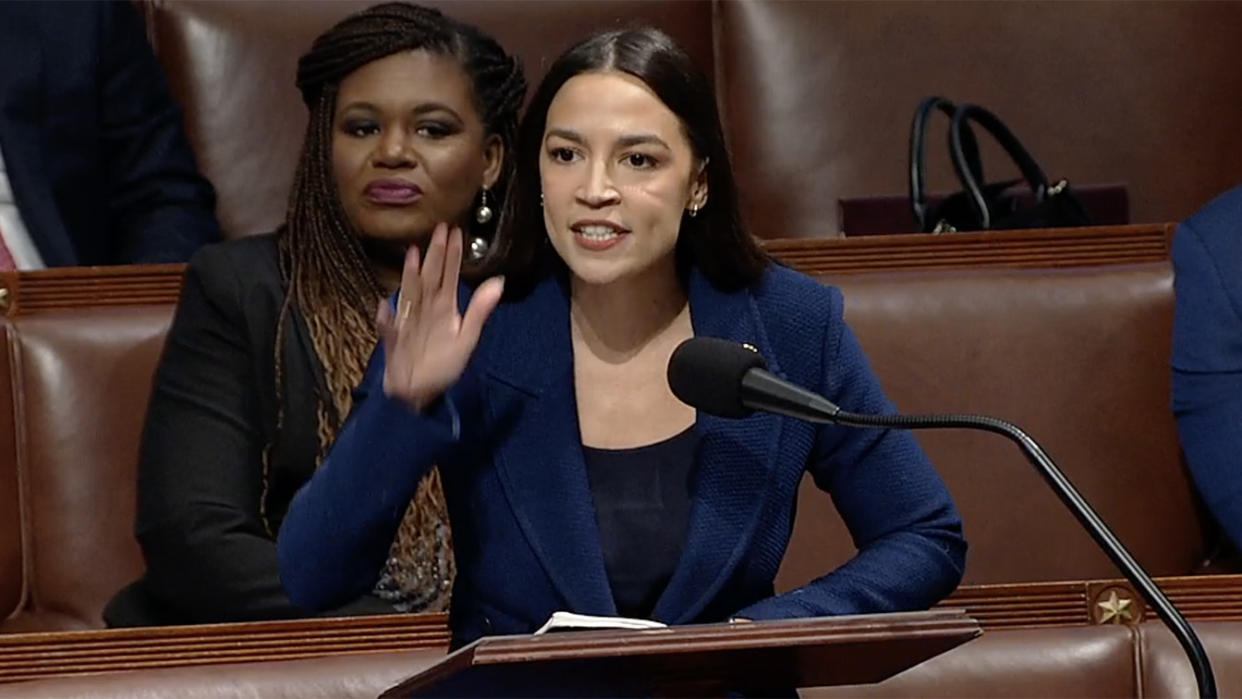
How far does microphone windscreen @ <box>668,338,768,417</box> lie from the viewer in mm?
917

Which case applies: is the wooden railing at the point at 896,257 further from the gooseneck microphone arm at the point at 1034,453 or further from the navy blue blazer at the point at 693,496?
the gooseneck microphone arm at the point at 1034,453

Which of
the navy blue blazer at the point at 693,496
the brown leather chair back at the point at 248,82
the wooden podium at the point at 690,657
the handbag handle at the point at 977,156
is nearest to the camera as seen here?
the wooden podium at the point at 690,657

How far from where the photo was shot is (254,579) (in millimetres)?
1361

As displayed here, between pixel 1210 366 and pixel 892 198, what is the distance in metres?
0.39

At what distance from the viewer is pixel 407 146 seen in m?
1.51

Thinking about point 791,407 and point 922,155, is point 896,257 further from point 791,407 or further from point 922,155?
point 791,407

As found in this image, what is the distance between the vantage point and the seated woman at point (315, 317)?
1.37m

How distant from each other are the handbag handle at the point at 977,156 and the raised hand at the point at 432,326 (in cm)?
A: 73

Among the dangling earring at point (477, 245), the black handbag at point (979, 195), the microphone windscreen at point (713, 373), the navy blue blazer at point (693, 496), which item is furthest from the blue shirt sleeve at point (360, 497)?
the black handbag at point (979, 195)

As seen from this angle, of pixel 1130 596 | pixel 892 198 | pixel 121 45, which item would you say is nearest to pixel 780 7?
pixel 892 198

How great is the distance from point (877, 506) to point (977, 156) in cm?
61

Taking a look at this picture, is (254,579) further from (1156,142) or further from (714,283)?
(1156,142)

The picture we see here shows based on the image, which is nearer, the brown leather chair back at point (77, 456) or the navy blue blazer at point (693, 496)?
the navy blue blazer at point (693, 496)

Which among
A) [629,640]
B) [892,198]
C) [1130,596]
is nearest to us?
[629,640]
